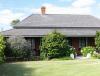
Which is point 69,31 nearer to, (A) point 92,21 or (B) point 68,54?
(A) point 92,21

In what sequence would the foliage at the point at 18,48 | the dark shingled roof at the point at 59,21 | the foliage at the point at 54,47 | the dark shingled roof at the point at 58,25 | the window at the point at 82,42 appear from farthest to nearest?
the dark shingled roof at the point at 59,21
the window at the point at 82,42
the dark shingled roof at the point at 58,25
the foliage at the point at 54,47
the foliage at the point at 18,48

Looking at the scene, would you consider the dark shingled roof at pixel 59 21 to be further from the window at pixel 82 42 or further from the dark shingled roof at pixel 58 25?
the window at pixel 82 42

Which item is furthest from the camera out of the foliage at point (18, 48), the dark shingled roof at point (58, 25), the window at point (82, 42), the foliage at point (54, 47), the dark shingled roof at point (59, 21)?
the dark shingled roof at point (59, 21)

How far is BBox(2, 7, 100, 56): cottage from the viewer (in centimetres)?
3903

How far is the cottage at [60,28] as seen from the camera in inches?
1537

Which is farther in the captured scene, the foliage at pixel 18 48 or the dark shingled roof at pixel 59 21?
the dark shingled roof at pixel 59 21

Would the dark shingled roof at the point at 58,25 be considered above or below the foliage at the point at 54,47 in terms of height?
above

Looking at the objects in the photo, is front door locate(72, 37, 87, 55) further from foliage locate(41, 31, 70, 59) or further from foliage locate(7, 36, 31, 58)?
foliage locate(7, 36, 31, 58)

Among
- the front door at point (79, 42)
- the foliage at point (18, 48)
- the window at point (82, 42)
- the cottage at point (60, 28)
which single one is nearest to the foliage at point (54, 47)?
the foliage at point (18, 48)

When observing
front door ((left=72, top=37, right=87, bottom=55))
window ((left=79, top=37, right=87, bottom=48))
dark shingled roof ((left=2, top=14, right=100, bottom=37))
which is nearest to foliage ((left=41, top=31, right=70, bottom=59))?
dark shingled roof ((left=2, top=14, right=100, bottom=37))

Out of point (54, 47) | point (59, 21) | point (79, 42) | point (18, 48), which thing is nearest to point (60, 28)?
point (59, 21)

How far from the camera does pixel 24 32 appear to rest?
39500mm

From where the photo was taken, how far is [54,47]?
107 feet

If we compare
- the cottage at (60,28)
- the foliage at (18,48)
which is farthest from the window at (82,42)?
the foliage at (18,48)
